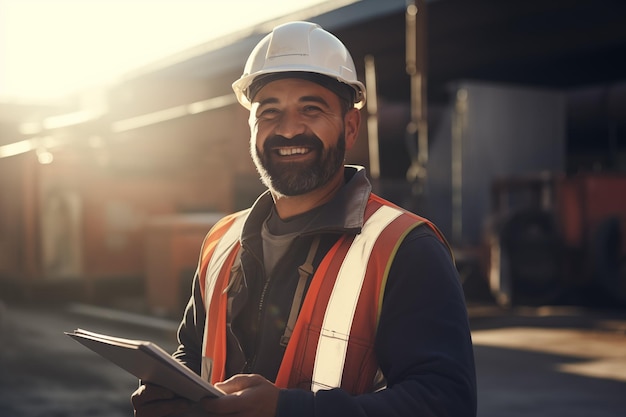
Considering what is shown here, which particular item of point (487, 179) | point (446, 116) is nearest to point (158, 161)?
point (487, 179)

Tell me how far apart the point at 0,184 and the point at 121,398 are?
10.7m

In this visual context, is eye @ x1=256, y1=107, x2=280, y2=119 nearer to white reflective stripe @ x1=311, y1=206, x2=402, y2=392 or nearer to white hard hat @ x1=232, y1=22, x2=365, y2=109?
white hard hat @ x1=232, y1=22, x2=365, y2=109

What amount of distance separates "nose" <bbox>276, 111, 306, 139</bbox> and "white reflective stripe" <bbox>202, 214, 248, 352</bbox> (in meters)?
0.40

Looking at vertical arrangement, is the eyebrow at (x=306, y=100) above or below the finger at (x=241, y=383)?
above

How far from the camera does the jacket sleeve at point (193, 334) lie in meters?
2.96

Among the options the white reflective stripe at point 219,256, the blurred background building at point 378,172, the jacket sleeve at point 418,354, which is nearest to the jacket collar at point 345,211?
the white reflective stripe at point 219,256

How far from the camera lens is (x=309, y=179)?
8.73 ft

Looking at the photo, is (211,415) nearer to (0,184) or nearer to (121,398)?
(121,398)

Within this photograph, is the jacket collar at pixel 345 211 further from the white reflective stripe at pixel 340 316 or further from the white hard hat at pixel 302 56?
the white hard hat at pixel 302 56

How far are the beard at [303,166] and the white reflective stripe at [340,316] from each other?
282 millimetres

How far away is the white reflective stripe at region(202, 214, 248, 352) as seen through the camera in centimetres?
284

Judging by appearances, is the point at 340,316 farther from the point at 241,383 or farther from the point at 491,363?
the point at 491,363

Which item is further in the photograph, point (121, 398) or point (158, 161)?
point (158, 161)

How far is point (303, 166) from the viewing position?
2.66 m
